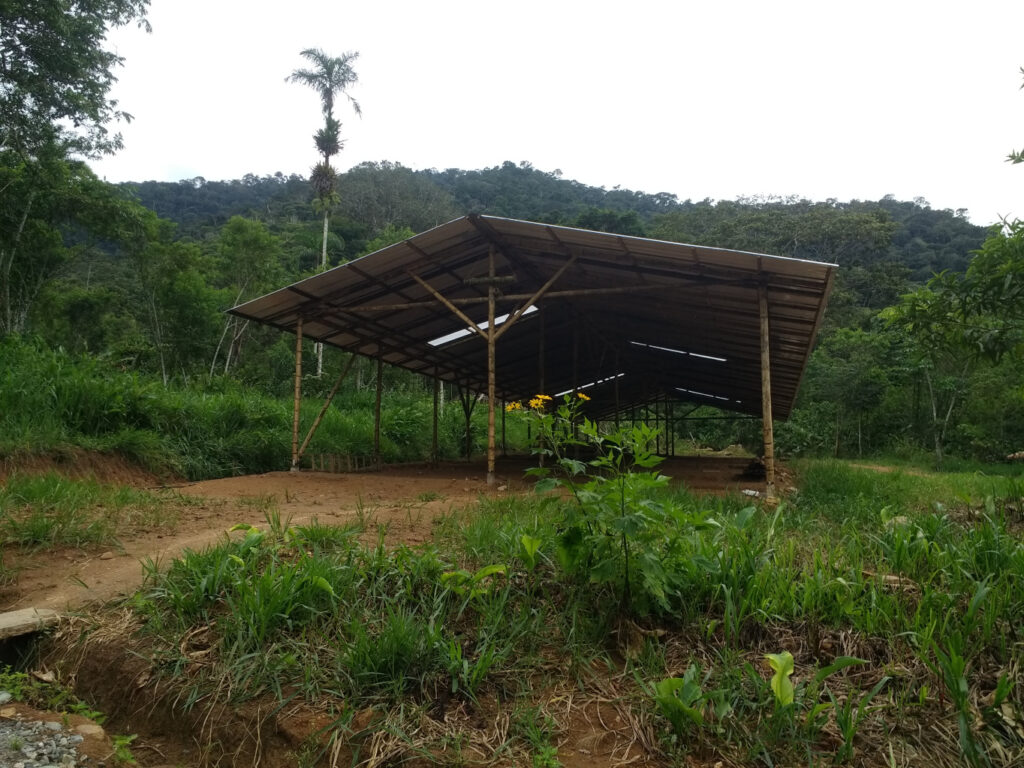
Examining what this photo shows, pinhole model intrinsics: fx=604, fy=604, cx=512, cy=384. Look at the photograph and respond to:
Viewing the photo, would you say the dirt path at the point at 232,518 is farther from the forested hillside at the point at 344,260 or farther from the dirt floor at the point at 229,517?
the forested hillside at the point at 344,260

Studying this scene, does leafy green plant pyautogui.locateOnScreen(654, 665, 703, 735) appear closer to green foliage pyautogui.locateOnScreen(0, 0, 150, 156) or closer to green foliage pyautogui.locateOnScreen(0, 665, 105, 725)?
green foliage pyautogui.locateOnScreen(0, 665, 105, 725)

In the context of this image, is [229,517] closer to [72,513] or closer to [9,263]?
[72,513]

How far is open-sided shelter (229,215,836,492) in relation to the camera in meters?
7.19

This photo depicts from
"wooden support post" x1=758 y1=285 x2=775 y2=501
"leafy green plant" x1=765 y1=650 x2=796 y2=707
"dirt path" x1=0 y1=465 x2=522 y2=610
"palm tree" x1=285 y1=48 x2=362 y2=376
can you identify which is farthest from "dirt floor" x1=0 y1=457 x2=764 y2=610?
"palm tree" x1=285 y1=48 x2=362 y2=376

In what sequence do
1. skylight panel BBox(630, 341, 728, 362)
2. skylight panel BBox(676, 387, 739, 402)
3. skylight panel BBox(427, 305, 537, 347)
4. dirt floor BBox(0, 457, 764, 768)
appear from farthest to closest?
skylight panel BBox(676, 387, 739, 402) → skylight panel BBox(630, 341, 728, 362) → skylight panel BBox(427, 305, 537, 347) → dirt floor BBox(0, 457, 764, 768)

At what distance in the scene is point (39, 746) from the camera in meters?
2.19

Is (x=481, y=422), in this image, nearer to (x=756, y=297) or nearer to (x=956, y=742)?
(x=756, y=297)

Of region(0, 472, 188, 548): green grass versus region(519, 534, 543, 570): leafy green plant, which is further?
region(0, 472, 188, 548): green grass

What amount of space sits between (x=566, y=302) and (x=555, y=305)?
0.34 meters

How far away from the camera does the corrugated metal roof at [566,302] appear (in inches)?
287

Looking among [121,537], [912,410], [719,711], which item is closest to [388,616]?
[719,711]

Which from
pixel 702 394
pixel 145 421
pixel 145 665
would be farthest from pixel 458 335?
pixel 702 394

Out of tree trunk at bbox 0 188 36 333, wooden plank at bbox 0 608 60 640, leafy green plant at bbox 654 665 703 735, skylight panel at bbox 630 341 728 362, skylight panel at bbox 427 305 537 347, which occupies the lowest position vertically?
wooden plank at bbox 0 608 60 640

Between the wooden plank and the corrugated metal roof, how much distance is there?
5903mm
